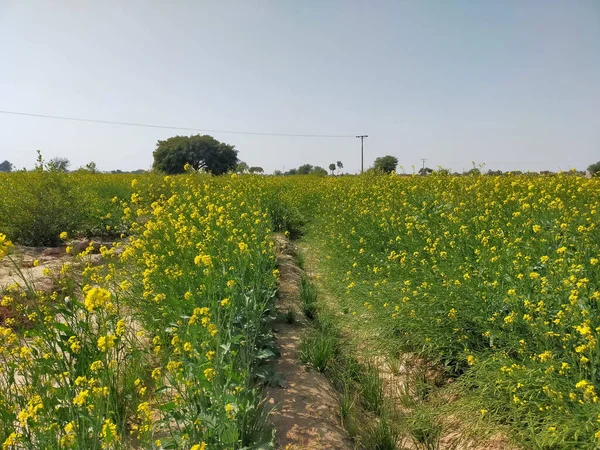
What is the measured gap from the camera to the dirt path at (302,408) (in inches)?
90.4

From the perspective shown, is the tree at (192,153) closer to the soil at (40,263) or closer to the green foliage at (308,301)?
the soil at (40,263)

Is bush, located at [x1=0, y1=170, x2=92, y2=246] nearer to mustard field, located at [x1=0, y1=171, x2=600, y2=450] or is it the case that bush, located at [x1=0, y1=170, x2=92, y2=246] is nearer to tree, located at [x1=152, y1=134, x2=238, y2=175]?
mustard field, located at [x1=0, y1=171, x2=600, y2=450]

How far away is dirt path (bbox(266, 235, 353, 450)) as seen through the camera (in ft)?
7.54

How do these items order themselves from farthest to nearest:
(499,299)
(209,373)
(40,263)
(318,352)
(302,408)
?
(40,263) < (318,352) < (499,299) < (302,408) < (209,373)

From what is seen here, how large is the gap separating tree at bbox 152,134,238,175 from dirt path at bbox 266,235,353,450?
3688 centimetres

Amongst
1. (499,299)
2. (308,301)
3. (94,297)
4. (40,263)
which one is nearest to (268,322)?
(308,301)

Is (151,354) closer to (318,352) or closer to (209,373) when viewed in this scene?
(318,352)

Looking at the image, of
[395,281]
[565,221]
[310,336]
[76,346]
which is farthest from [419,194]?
[76,346]

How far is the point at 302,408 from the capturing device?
2.55m

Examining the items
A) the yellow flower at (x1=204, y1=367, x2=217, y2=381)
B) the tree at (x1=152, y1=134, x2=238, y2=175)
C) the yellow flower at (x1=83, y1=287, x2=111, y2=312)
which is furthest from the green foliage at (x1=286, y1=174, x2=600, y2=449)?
the tree at (x1=152, y1=134, x2=238, y2=175)

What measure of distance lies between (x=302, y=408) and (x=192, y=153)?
1551 inches

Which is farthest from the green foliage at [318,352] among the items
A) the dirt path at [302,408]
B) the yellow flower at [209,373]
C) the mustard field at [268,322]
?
the yellow flower at [209,373]

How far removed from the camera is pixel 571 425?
2.01 metres

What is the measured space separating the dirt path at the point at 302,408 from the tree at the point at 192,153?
36.9 meters
